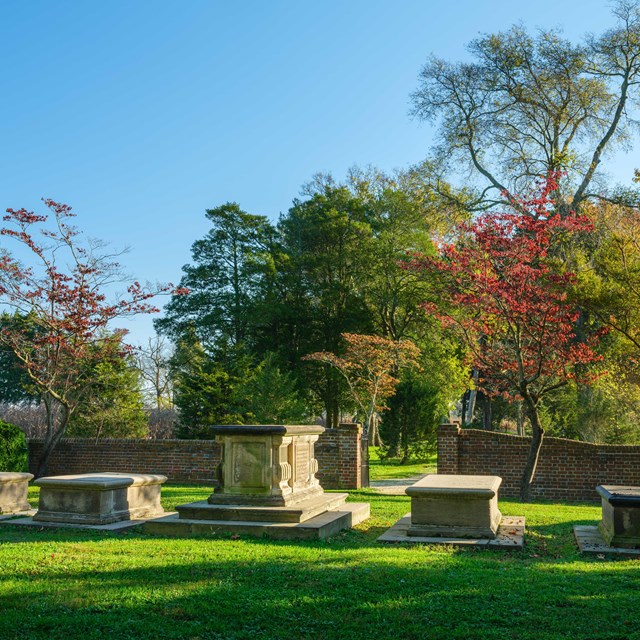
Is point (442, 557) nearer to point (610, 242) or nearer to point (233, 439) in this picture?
point (233, 439)

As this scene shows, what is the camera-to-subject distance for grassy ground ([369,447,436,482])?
21047 millimetres

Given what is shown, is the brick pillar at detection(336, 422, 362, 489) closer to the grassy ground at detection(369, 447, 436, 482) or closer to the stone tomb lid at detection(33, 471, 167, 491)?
the grassy ground at detection(369, 447, 436, 482)

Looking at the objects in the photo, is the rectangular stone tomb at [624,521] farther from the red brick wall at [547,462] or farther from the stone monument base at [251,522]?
the red brick wall at [547,462]

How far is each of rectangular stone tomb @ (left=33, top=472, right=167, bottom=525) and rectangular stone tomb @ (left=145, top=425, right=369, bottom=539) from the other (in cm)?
100

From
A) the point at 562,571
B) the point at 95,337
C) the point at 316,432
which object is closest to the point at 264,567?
the point at 562,571

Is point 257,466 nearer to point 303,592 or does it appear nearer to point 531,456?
point 303,592

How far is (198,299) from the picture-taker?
3684 centimetres

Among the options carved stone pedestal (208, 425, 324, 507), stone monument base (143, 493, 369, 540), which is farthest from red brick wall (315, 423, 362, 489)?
stone monument base (143, 493, 369, 540)

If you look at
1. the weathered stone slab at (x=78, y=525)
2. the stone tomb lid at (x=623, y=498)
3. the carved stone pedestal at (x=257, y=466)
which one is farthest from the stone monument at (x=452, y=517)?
the weathered stone slab at (x=78, y=525)

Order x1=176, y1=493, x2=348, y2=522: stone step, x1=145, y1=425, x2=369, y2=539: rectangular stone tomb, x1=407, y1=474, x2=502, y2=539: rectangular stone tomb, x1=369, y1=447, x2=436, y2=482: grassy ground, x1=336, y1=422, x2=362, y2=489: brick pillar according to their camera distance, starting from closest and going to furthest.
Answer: x1=407, y1=474, x2=502, y2=539: rectangular stone tomb < x1=145, y1=425, x2=369, y2=539: rectangular stone tomb < x1=176, y1=493, x2=348, y2=522: stone step < x1=336, y1=422, x2=362, y2=489: brick pillar < x1=369, y1=447, x2=436, y2=482: grassy ground

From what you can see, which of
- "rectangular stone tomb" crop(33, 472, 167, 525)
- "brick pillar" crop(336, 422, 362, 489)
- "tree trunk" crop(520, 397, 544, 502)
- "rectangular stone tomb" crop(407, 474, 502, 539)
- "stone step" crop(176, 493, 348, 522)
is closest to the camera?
"rectangular stone tomb" crop(407, 474, 502, 539)

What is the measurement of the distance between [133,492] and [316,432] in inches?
118

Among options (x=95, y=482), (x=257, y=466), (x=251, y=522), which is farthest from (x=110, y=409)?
(x=251, y=522)

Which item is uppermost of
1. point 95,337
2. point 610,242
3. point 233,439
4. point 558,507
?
point 610,242
